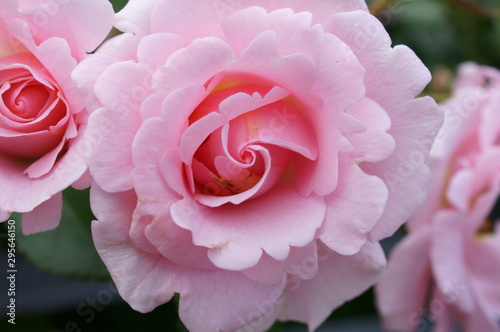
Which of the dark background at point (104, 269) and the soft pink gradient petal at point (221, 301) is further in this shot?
the dark background at point (104, 269)

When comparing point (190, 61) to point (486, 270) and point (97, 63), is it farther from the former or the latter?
point (486, 270)

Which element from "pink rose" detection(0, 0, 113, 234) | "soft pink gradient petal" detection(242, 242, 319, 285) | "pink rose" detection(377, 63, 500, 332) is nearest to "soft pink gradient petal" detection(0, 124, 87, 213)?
"pink rose" detection(0, 0, 113, 234)

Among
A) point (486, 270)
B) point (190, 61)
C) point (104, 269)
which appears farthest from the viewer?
point (486, 270)

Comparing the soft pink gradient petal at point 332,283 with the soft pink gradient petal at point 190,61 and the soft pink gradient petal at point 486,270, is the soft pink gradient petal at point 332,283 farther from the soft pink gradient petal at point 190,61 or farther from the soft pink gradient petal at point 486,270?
the soft pink gradient petal at point 486,270

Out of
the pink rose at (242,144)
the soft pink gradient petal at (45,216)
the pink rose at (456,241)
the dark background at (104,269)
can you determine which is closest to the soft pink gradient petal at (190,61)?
the pink rose at (242,144)

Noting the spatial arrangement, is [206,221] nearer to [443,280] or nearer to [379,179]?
[379,179]

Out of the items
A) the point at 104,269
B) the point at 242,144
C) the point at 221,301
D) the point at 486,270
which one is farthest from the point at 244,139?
the point at 486,270
